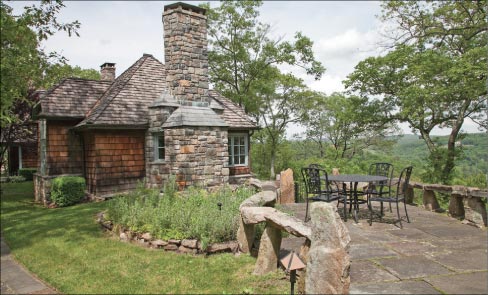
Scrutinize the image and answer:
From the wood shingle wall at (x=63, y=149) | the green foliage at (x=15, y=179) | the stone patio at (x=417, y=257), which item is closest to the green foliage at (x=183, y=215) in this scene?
the stone patio at (x=417, y=257)

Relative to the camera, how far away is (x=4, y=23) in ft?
18.2

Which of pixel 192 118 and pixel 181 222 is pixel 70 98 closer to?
pixel 192 118

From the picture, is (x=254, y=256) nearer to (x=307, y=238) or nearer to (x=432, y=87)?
(x=307, y=238)

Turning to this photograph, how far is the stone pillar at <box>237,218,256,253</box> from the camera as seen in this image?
17.2 ft

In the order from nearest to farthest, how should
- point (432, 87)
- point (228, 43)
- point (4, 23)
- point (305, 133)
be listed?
point (4, 23)
point (432, 87)
point (228, 43)
point (305, 133)

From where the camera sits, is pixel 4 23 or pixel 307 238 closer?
pixel 307 238

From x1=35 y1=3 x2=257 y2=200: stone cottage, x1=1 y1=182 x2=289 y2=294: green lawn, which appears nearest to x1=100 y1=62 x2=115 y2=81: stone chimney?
x1=35 y1=3 x2=257 y2=200: stone cottage

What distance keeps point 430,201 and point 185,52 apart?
27.0ft

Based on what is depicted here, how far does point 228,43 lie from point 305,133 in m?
13.7

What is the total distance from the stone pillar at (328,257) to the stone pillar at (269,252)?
1.10 metres

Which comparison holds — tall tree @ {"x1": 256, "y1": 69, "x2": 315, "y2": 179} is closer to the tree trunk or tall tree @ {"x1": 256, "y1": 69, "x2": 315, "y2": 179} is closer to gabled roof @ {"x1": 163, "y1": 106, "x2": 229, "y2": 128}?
the tree trunk

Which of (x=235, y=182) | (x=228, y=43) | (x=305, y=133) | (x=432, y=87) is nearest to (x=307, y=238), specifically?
(x=235, y=182)

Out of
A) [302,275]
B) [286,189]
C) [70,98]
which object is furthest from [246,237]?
[70,98]

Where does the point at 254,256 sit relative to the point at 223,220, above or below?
below
